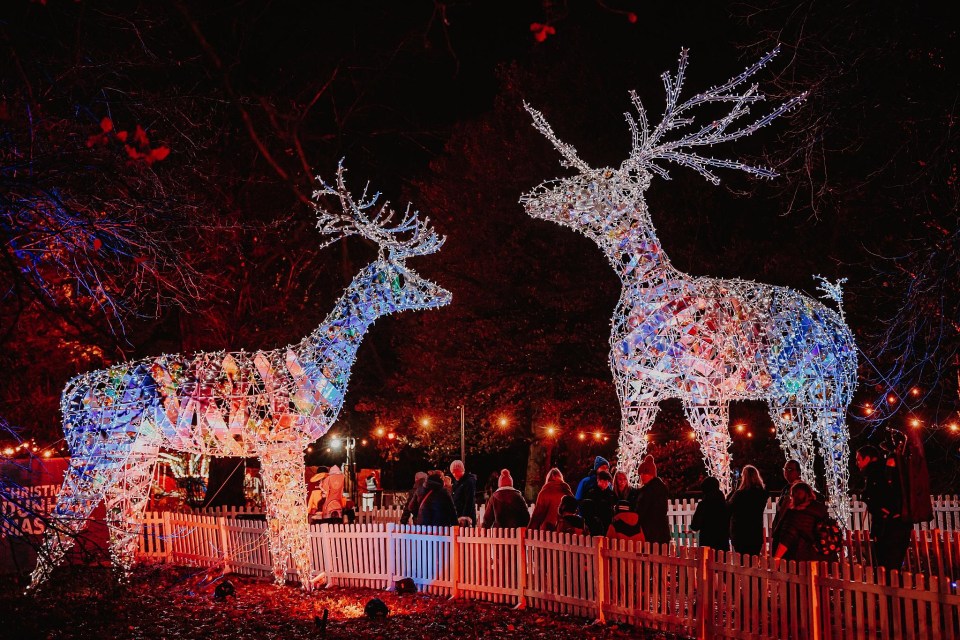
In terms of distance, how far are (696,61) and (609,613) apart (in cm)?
1534

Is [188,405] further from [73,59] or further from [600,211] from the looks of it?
[600,211]

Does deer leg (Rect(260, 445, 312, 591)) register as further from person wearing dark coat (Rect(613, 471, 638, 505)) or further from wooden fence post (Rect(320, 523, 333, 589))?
person wearing dark coat (Rect(613, 471, 638, 505))

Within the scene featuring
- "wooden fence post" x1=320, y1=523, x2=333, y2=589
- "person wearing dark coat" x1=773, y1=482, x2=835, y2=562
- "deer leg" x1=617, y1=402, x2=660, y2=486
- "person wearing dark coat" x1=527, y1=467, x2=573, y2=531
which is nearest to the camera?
"person wearing dark coat" x1=773, y1=482, x2=835, y2=562

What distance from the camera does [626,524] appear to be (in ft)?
29.5

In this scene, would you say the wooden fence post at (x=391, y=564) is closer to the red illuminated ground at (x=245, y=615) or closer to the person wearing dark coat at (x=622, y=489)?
the red illuminated ground at (x=245, y=615)

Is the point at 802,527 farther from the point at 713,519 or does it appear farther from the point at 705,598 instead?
the point at 713,519

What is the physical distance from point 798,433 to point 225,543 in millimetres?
7295

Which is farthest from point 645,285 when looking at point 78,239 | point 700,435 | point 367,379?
point 367,379

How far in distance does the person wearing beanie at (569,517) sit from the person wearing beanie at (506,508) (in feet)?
2.87

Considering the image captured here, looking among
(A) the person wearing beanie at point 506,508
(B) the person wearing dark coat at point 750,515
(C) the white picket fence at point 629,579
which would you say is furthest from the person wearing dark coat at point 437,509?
(B) the person wearing dark coat at point 750,515

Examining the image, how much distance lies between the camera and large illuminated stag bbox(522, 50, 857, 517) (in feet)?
35.7

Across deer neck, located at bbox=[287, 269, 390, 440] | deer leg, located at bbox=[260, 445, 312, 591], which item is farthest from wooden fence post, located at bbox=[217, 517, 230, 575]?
deer neck, located at bbox=[287, 269, 390, 440]

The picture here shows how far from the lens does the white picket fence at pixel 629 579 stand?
663cm

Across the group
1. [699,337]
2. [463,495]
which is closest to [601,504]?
[699,337]
